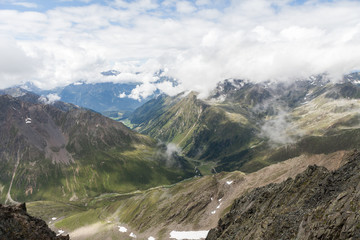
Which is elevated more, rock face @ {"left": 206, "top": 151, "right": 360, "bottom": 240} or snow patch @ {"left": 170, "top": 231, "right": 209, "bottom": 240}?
rock face @ {"left": 206, "top": 151, "right": 360, "bottom": 240}

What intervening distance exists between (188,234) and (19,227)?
90525mm

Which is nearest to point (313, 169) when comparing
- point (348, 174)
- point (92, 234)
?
point (348, 174)

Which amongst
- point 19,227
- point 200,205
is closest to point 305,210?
point 19,227

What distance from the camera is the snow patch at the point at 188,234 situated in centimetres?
13650

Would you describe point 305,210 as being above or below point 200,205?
above

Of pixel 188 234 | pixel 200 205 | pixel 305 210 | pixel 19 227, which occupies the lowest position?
pixel 188 234

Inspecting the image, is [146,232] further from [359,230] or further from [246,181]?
[359,230]

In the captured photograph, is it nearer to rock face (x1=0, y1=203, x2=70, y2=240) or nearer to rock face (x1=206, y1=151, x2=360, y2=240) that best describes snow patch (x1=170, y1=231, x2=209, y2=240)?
rock face (x1=206, y1=151, x2=360, y2=240)

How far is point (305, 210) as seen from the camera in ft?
213

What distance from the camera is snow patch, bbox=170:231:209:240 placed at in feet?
448

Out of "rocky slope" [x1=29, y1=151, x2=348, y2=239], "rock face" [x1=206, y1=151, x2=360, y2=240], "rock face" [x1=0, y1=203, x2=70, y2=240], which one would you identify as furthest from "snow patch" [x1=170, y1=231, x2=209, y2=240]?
"rock face" [x1=0, y1=203, x2=70, y2=240]

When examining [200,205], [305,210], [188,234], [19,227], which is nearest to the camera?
[305,210]

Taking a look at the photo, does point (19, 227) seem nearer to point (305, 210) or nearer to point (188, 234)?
point (305, 210)

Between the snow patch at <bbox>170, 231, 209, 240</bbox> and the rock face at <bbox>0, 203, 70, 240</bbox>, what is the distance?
75172 millimetres
